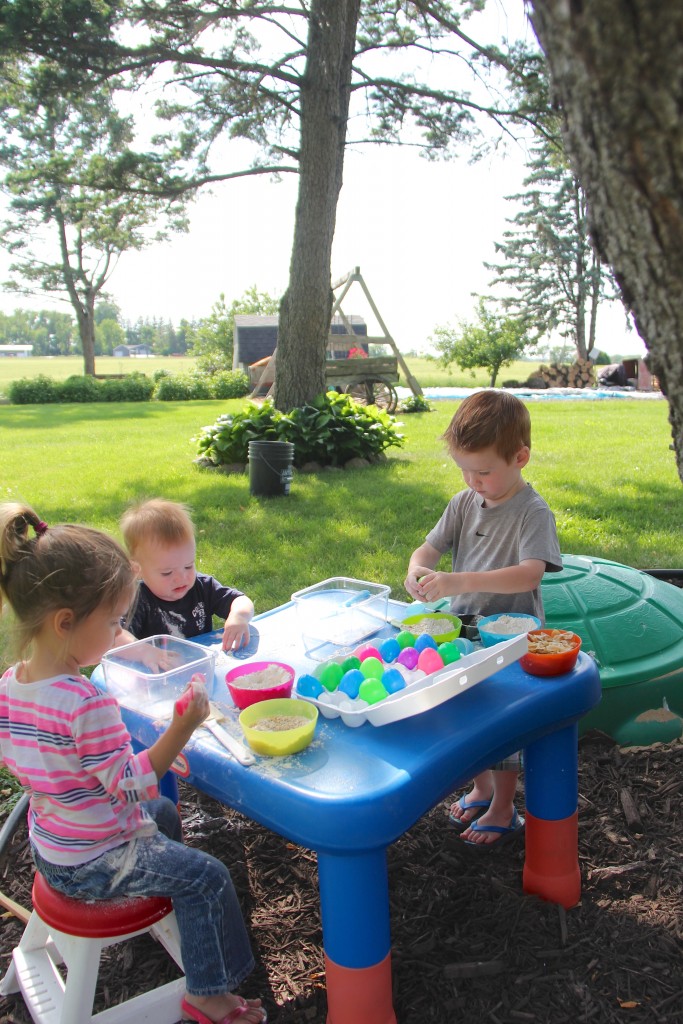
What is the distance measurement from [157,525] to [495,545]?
107cm

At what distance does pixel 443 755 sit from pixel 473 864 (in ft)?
3.04

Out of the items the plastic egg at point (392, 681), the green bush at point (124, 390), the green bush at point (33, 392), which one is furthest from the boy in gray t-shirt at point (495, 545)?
the green bush at point (33, 392)

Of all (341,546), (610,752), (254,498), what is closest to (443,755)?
(610,752)

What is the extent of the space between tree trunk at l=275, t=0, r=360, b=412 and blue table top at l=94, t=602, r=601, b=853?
7.78m

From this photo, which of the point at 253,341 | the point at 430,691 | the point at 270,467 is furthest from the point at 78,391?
the point at 430,691

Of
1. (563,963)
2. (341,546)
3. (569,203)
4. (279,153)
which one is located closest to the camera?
(563,963)

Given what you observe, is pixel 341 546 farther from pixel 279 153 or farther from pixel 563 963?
pixel 279 153

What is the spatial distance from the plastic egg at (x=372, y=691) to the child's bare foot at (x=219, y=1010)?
2.39 ft

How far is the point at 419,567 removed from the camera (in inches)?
98.1

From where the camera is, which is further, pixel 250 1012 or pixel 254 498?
pixel 254 498

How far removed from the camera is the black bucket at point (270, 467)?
23.4ft

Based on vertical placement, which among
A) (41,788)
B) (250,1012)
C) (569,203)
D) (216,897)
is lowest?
(250,1012)

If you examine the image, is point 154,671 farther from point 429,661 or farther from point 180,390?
point 180,390

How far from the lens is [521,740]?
5.91 feet
